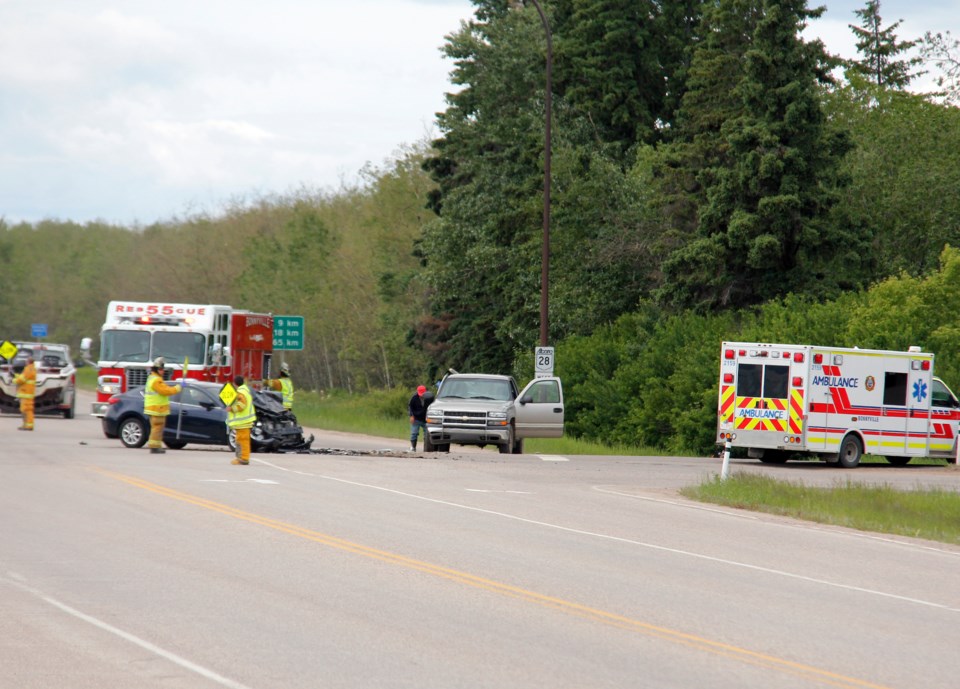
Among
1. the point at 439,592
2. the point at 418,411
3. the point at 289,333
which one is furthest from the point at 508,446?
the point at 289,333

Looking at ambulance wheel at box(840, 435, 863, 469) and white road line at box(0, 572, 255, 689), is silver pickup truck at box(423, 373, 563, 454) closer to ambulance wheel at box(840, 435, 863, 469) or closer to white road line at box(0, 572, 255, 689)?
ambulance wheel at box(840, 435, 863, 469)

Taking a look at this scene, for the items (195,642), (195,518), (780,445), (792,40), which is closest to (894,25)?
(792,40)

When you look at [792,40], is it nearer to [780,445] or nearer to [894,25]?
[780,445]

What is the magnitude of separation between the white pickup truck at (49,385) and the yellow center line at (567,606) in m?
26.3

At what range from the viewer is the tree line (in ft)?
127

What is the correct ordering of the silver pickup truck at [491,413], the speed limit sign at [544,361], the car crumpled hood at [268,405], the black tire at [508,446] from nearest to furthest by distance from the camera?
the car crumpled hood at [268,405] → the silver pickup truck at [491,413] → the black tire at [508,446] → the speed limit sign at [544,361]

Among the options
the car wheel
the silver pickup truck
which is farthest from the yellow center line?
the silver pickup truck

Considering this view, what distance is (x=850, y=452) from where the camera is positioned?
30.9m

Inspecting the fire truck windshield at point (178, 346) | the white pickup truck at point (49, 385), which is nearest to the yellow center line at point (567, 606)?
the fire truck windshield at point (178, 346)

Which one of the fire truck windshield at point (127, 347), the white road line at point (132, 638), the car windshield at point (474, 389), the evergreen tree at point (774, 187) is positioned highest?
the evergreen tree at point (774, 187)

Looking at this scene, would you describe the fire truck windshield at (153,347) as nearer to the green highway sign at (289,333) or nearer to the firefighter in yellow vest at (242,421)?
the firefighter in yellow vest at (242,421)

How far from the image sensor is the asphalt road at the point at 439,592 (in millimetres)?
8227

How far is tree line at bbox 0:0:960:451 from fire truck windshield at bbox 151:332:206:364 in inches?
507

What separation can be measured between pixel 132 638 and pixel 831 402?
23.7 meters
